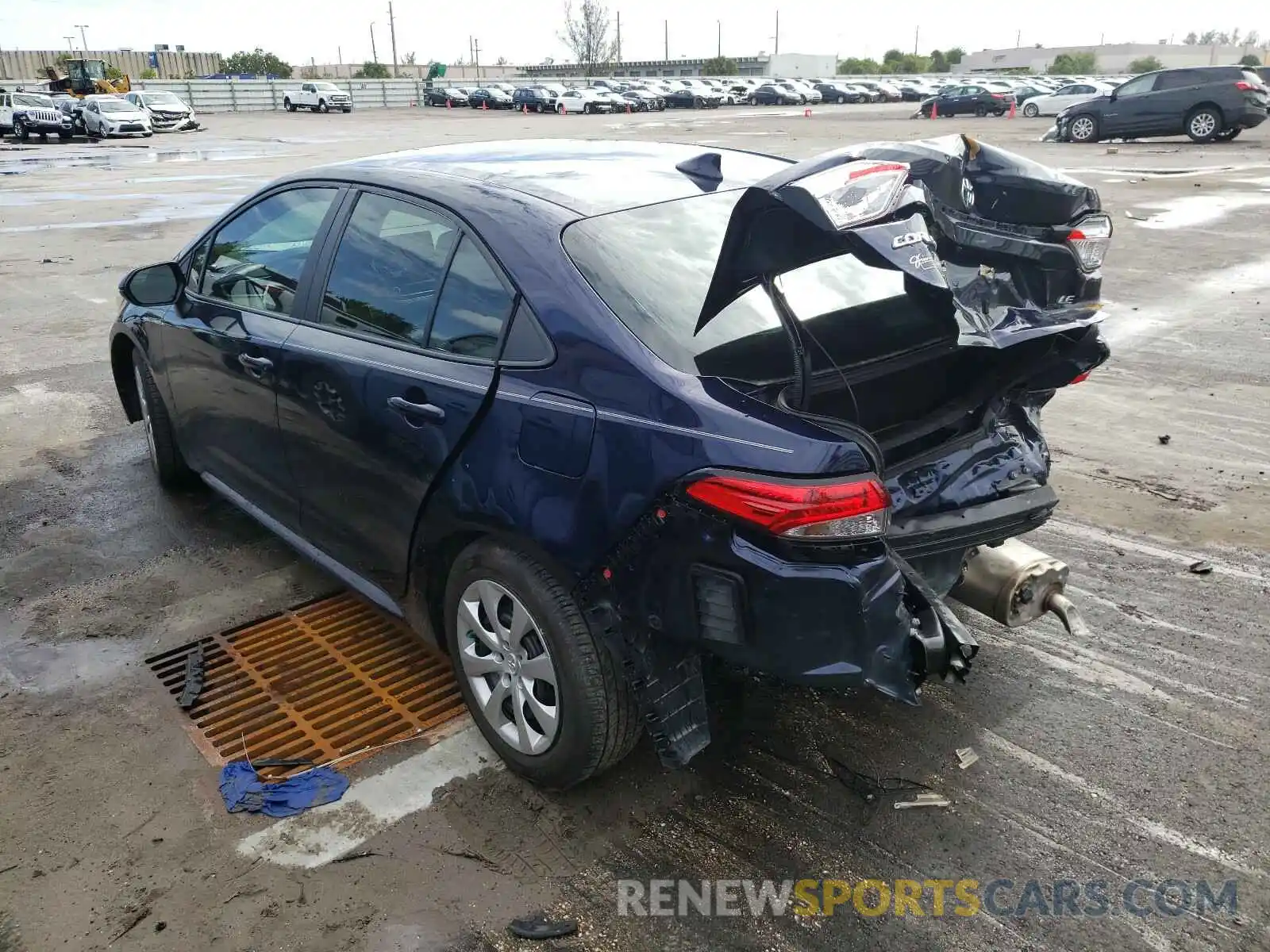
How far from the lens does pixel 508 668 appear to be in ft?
9.43

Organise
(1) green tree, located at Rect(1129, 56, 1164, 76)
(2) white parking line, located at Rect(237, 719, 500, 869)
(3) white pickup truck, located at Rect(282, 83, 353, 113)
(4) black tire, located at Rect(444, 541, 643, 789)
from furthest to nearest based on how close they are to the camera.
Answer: (1) green tree, located at Rect(1129, 56, 1164, 76) < (3) white pickup truck, located at Rect(282, 83, 353, 113) < (2) white parking line, located at Rect(237, 719, 500, 869) < (4) black tire, located at Rect(444, 541, 643, 789)

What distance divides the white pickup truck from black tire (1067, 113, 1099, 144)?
40.9m

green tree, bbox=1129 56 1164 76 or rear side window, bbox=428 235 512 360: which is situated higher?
green tree, bbox=1129 56 1164 76

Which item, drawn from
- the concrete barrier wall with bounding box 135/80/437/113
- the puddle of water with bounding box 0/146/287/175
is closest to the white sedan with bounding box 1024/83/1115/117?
the puddle of water with bounding box 0/146/287/175

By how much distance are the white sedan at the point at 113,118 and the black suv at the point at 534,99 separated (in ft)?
73.3

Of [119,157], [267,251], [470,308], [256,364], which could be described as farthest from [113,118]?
[470,308]

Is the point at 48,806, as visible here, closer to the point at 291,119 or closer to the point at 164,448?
the point at 164,448

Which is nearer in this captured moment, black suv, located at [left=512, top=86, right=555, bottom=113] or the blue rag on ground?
the blue rag on ground

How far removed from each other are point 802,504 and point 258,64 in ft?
332

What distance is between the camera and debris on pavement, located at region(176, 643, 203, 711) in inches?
134

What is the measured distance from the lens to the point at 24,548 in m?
4.60

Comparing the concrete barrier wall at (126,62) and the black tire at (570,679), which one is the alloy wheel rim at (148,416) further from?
the concrete barrier wall at (126,62)

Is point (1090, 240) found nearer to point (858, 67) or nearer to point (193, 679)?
point (193, 679)

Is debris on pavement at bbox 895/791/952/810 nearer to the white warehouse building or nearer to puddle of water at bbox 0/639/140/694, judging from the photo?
puddle of water at bbox 0/639/140/694
